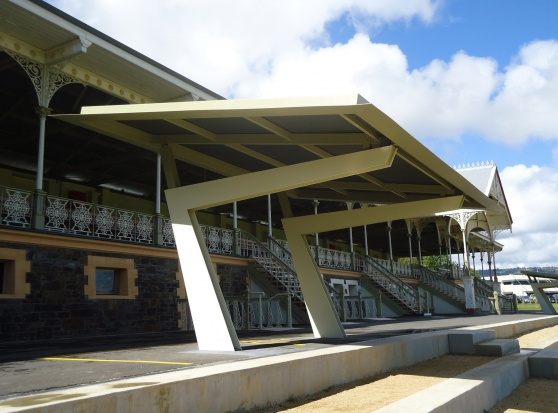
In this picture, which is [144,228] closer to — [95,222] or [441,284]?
[95,222]

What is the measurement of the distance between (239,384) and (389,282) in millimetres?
21743

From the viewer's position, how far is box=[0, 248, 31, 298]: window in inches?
419

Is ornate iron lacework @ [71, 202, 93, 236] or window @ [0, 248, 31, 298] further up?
ornate iron lacework @ [71, 202, 93, 236]

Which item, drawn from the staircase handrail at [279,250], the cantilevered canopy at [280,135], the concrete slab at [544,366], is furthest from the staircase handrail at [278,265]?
the concrete slab at [544,366]

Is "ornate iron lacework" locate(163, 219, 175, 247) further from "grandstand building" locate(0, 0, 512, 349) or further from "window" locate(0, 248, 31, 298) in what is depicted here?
"window" locate(0, 248, 31, 298)

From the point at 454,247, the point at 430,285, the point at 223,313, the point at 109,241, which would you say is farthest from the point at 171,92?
the point at 454,247

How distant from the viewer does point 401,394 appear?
6.22 metres

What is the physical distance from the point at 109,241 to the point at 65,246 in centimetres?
122

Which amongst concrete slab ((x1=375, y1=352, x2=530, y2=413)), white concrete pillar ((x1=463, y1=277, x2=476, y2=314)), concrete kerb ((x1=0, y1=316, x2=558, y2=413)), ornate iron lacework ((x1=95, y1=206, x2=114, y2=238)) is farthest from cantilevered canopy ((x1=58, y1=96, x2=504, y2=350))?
white concrete pillar ((x1=463, y1=277, x2=476, y2=314))

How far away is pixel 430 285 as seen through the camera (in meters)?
29.9

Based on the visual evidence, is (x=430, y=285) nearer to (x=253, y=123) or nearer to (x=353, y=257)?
(x=353, y=257)

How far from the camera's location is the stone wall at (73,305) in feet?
35.1

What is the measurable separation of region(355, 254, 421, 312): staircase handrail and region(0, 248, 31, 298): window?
1728cm

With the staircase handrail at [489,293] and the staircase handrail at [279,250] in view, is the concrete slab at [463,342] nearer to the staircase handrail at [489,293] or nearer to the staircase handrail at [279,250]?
the staircase handrail at [279,250]
